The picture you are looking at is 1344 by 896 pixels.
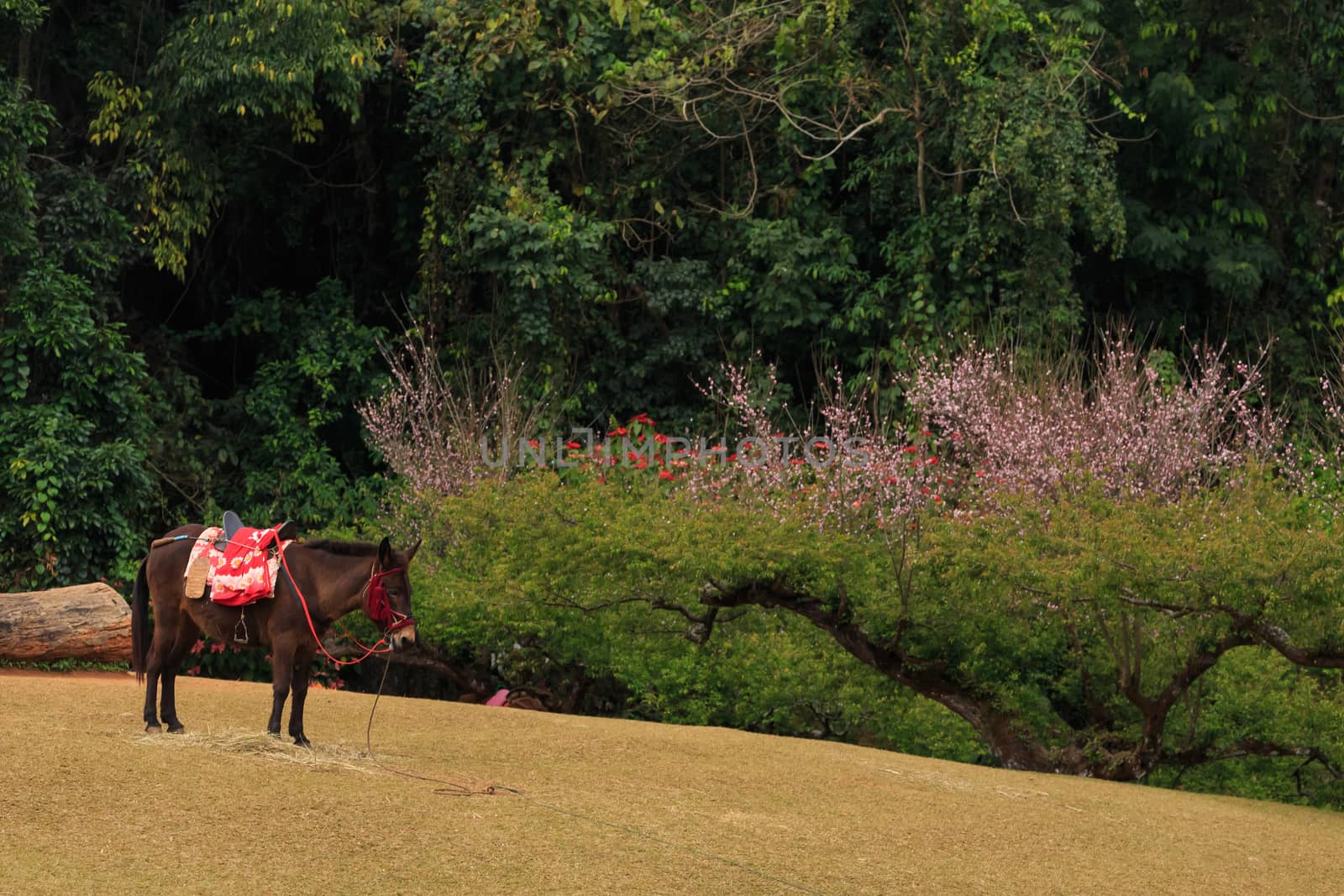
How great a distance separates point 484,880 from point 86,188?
42.5 feet

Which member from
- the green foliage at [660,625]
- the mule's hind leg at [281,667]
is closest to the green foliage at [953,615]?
the green foliage at [660,625]

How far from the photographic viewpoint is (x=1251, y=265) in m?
20.9

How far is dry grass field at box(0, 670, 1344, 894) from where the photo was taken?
19.0 ft

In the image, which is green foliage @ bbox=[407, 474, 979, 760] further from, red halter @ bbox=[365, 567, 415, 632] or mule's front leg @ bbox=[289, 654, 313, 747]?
red halter @ bbox=[365, 567, 415, 632]

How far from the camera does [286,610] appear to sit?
7.53 m

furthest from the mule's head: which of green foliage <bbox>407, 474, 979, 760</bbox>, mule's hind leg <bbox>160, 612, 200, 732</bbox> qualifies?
green foliage <bbox>407, 474, 979, 760</bbox>

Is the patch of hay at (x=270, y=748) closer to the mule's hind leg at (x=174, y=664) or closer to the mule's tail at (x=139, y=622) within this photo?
the mule's hind leg at (x=174, y=664)

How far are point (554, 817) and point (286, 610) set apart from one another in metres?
1.75

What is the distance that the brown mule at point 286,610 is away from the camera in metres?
7.29

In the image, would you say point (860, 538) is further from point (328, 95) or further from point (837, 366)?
point (328, 95)

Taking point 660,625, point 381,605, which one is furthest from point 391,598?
point 660,625

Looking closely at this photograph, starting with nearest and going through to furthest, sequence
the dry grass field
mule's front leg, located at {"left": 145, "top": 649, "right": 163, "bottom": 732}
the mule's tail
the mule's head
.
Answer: the dry grass field < the mule's head < mule's front leg, located at {"left": 145, "top": 649, "right": 163, "bottom": 732} < the mule's tail

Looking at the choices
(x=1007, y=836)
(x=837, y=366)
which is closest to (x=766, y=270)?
(x=837, y=366)

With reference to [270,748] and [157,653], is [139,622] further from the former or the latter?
[270,748]
